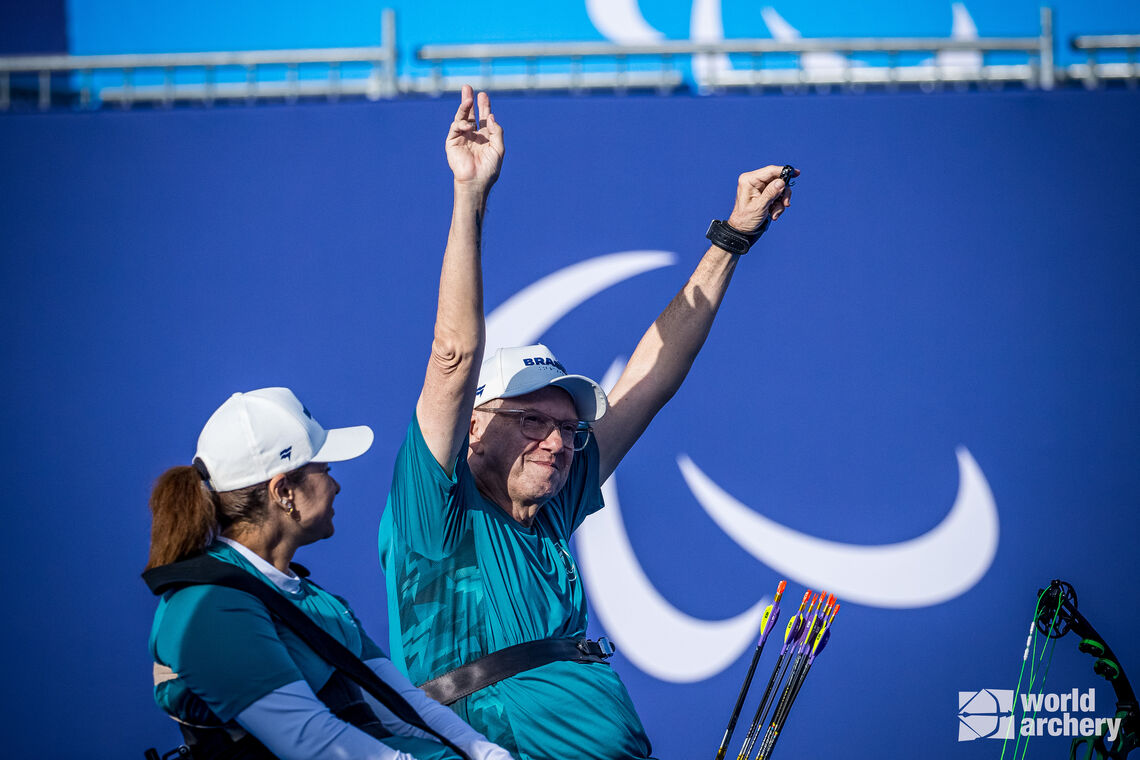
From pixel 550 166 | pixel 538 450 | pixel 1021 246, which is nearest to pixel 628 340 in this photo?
pixel 550 166

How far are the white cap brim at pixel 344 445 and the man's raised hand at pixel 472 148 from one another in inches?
19.8

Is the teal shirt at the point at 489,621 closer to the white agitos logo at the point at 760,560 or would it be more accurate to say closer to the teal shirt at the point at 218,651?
the teal shirt at the point at 218,651

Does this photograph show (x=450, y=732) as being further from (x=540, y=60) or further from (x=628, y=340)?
(x=540, y=60)

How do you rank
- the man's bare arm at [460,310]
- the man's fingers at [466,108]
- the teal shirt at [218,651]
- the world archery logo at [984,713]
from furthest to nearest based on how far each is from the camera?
the world archery logo at [984,713]
the man's fingers at [466,108]
the man's bare arm at [460,310]
the teal shirt at [218,651]

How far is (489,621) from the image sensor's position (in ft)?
6.39

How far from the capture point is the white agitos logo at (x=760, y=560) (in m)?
3.57

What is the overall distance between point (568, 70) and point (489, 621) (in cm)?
273

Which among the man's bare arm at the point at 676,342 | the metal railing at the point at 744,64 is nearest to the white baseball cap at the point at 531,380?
the man's bare arm at the point at 676,342

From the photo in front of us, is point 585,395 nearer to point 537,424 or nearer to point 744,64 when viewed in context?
point 537,424

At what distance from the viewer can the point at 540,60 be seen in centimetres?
411

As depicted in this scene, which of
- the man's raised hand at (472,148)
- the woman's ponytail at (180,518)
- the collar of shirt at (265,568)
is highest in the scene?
the man's raised hand at (472,148)

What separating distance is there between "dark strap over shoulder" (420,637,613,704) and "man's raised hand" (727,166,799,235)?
1064mm

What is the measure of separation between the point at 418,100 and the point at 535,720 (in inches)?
98.9

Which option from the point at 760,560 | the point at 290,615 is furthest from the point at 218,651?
the point at 760,560
